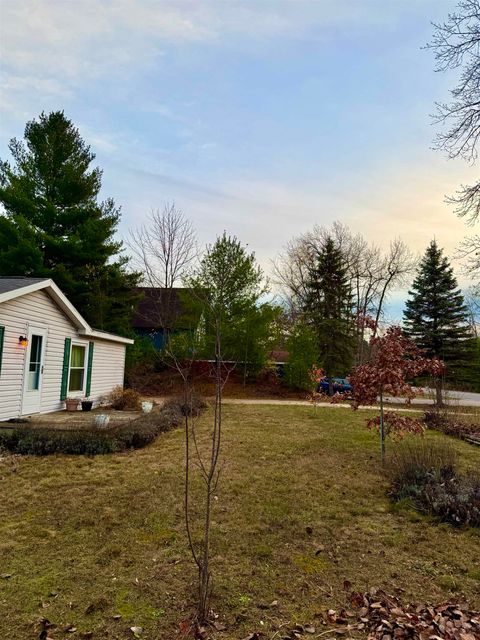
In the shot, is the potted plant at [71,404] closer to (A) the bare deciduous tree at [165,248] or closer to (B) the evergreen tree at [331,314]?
(A) the bare deciduous tree at [165,248]

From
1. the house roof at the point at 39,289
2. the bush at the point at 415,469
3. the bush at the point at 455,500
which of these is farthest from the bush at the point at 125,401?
the bush at the point at 455,500

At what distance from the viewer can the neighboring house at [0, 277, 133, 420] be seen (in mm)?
7930

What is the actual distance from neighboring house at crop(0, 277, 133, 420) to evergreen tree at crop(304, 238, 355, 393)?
1147cm

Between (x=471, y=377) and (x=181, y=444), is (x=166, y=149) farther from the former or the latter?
(x=471, y=377)

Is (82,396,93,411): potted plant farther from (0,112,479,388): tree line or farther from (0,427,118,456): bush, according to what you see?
(0,112,479,388): tree line

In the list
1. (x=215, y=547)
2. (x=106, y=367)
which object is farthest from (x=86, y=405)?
(x=215, y=547)

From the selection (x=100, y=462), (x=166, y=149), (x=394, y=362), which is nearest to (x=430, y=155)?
(x=394, y=362)

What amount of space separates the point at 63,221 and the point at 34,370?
1007cm

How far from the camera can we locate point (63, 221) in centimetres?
1686

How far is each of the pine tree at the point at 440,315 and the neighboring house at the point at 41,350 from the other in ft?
49.6

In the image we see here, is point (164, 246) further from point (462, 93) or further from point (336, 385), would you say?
point (462, 93)

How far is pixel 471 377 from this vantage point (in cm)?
2123

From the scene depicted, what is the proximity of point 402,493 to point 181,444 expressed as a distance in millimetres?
3969

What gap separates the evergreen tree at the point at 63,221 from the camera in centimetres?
1578
